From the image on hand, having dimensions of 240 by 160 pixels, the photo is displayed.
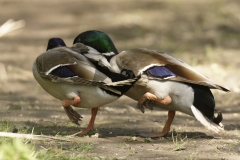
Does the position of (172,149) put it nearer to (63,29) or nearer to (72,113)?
(72,113)

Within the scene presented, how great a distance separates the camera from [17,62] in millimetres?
9969

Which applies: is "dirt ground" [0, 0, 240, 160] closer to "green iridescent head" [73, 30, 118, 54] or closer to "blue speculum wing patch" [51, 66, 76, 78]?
"blue speculum wing patch" [51, 66, 76, 78]

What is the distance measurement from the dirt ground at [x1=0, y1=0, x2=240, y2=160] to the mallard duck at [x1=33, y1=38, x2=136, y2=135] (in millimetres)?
374

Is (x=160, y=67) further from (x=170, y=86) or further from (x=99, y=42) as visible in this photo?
(x=99, y=42)

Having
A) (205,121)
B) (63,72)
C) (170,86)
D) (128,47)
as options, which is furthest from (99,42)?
(128,47)

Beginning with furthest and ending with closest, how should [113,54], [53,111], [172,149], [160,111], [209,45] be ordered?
[209,45], [160,111], [53,111], [113,54], [172,149]

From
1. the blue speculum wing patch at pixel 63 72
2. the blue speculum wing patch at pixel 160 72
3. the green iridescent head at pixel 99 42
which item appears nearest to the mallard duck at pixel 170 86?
the blue speculum wing patch at pixel 160 72

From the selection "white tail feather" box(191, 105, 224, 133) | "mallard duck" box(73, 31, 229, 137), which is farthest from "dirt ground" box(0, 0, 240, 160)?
"mallard duck" box(73, 31, 229, 137)

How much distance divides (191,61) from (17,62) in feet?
9.69

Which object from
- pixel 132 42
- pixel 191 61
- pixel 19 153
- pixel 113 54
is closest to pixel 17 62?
pixel 132 42

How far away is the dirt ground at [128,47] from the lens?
5234 mm

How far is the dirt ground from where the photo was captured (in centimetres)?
523

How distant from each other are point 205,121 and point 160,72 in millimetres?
598

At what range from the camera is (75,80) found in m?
5.11
